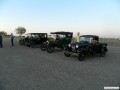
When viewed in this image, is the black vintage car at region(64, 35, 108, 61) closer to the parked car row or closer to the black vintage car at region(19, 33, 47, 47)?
the parked car row

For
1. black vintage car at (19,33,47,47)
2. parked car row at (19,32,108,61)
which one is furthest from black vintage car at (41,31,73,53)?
black vintage car at (19,33,47,47)

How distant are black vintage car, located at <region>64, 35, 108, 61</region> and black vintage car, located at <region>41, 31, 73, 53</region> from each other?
363cm

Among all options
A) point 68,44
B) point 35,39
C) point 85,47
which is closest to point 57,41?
point 68,44

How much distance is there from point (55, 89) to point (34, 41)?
16487 millimetres

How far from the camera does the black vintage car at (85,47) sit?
40.2 ft

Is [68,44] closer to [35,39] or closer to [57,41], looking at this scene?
[57,41]

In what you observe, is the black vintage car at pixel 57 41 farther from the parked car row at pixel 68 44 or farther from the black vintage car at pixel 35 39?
the black vintage car at pixel 35 39

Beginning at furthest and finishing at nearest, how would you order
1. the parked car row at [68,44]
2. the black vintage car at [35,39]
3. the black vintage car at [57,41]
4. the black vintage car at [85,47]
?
the black vintage car at [35,39]
the black vintage car at [57,41]
the parked car row at [68,44]
the black vintage car at [85,47]

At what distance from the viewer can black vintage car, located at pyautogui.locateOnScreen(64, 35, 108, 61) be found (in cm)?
1225

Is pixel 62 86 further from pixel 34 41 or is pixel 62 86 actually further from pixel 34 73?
pixel 34 41

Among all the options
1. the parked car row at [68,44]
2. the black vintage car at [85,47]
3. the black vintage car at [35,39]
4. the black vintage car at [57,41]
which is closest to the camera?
the black vintage car at [85,47]

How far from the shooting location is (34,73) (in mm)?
7801

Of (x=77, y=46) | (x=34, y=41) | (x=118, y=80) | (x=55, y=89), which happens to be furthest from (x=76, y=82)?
(x=34, y=41)

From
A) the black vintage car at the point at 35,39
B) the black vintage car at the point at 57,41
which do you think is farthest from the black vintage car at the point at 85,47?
the black vintage car at the point at 35,39
